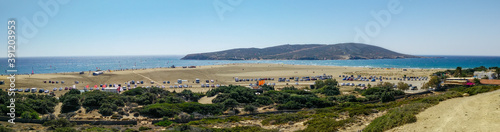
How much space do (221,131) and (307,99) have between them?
39.4 ft

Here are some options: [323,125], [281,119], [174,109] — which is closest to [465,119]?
[323,125]

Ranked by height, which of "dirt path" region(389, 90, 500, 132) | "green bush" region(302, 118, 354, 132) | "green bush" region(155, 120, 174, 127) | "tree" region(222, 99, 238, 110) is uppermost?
"dirt path" region(389, 90, 500, 132)

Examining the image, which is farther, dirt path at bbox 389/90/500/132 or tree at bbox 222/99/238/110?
tree at bbox 222/99/238/110

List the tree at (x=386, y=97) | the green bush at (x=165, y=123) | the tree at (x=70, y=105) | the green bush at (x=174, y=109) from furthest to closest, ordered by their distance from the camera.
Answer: the tree at (x=386, y=97), the tree at (x=70, y=105), the green bush at (x=174, y=109), the green bush at (x=165, y=123)

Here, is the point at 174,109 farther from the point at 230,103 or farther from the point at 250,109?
the point at 250,109

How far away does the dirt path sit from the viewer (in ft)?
32.3

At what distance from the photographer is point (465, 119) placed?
1081 cm

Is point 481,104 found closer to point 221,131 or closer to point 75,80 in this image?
point 221,131

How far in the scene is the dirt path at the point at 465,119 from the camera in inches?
387

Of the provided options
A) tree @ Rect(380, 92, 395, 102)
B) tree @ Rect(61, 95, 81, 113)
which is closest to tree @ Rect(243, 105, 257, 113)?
tree @ Rect(380, 92, 395, 102)

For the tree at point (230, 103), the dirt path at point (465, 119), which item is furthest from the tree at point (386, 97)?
the tree at point (230, 103)

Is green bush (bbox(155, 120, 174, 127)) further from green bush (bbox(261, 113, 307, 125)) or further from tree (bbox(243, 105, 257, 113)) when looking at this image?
tree (bbox(243, 105, 257, 113))

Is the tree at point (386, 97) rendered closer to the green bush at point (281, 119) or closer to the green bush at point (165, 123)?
the green bush at point (281, 119)

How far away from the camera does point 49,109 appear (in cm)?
1961
